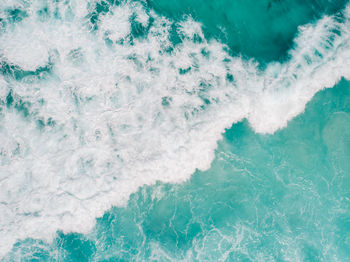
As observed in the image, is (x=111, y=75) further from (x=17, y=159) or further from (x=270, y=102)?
(x=270, y=102)

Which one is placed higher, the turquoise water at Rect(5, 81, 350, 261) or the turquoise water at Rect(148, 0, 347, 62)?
the turquoise water at Rect(148, 0, 347, 62)

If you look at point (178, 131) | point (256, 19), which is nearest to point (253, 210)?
point (178, 131)

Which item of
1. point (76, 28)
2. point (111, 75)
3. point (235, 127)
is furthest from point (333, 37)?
point (76, 28)

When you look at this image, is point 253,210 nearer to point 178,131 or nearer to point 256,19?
point 178,131

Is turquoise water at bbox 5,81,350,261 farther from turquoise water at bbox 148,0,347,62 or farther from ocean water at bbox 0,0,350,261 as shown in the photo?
turquoise water at bbox 148,0,347,62

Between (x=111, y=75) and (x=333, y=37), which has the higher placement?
(x=111, y=75)

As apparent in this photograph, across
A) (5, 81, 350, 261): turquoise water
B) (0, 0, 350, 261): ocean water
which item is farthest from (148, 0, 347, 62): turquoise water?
(5, 81, 350, 261): turquoise water

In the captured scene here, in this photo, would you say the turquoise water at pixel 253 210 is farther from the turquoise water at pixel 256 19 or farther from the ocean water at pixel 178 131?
the turquoise water at pixel 256 19

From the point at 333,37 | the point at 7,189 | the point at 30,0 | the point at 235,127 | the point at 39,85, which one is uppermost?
the point at 30,0
